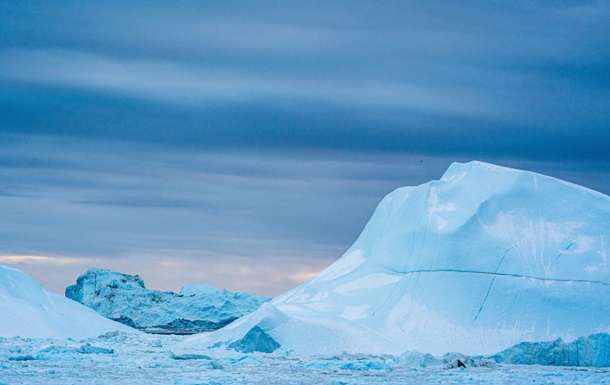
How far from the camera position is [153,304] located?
148ft

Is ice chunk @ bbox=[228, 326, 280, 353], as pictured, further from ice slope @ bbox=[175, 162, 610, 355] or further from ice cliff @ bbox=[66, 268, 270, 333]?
ice cliff @ bbox=[66, 268, 270, 333]

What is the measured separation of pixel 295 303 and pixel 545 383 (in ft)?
35.1

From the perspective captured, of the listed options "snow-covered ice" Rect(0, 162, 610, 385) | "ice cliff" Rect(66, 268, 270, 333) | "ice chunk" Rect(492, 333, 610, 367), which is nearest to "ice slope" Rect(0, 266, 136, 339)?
"snow-covered ice" Rect(0, 162, 610, 385)

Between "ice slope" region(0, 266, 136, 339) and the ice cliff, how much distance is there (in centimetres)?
1360

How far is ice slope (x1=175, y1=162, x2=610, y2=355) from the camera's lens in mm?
21875

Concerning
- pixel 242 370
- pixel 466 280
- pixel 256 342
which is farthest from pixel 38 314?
pixel 466 280

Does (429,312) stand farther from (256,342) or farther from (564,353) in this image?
(256,342)

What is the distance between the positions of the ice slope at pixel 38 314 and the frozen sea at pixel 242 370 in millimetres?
3976

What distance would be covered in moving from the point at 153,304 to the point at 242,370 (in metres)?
28.5

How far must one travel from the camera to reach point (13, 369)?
16.6 metres

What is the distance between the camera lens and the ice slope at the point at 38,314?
2575cm

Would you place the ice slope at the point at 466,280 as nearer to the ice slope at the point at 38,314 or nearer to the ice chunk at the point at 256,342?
the ice chunk at the point at 256,342

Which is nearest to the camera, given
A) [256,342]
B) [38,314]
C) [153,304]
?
[256,342]

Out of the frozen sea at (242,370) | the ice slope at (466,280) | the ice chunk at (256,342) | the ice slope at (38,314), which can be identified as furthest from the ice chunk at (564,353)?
the ice slope at (38,314)
